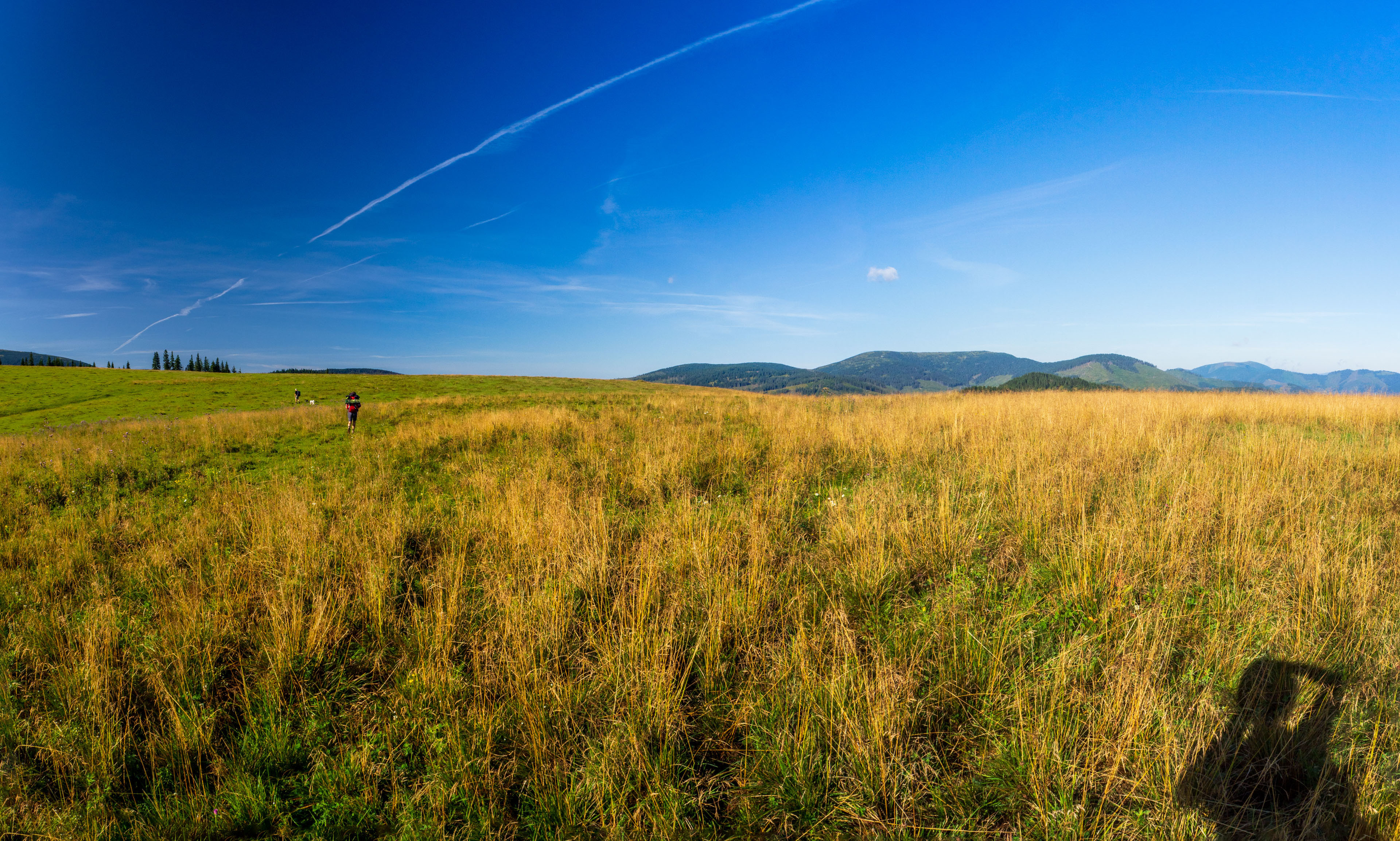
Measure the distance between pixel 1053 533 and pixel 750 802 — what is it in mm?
3624

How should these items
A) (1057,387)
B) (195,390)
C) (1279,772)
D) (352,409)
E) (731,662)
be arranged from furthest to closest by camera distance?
(195,390) < (1057,387) < (352,409) < (731,662) < (1279,772)

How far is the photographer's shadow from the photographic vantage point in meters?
1.78

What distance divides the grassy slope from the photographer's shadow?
73.4ft

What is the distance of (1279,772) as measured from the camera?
199 cm

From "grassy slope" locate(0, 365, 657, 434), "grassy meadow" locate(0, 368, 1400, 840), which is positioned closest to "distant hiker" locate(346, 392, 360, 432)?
"grassy slope" locate(0, 365, 657, 434)

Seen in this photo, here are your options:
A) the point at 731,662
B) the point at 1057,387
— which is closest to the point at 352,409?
the point at 731,662

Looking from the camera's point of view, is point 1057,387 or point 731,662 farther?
point 1057,387

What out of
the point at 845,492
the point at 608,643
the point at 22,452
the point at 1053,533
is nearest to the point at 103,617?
the point at 608,643

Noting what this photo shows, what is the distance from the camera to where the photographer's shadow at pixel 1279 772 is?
1.78 metres

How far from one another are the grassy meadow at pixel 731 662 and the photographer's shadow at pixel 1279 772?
0.6 inches

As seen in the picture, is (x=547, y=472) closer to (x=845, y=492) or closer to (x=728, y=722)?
(x=845, y=492)

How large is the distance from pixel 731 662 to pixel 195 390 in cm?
5946

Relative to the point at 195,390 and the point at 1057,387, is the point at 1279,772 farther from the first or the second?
the point at 195,390

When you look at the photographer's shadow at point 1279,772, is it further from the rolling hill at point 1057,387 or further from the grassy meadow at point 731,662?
the rolling hill at point 1057,387
